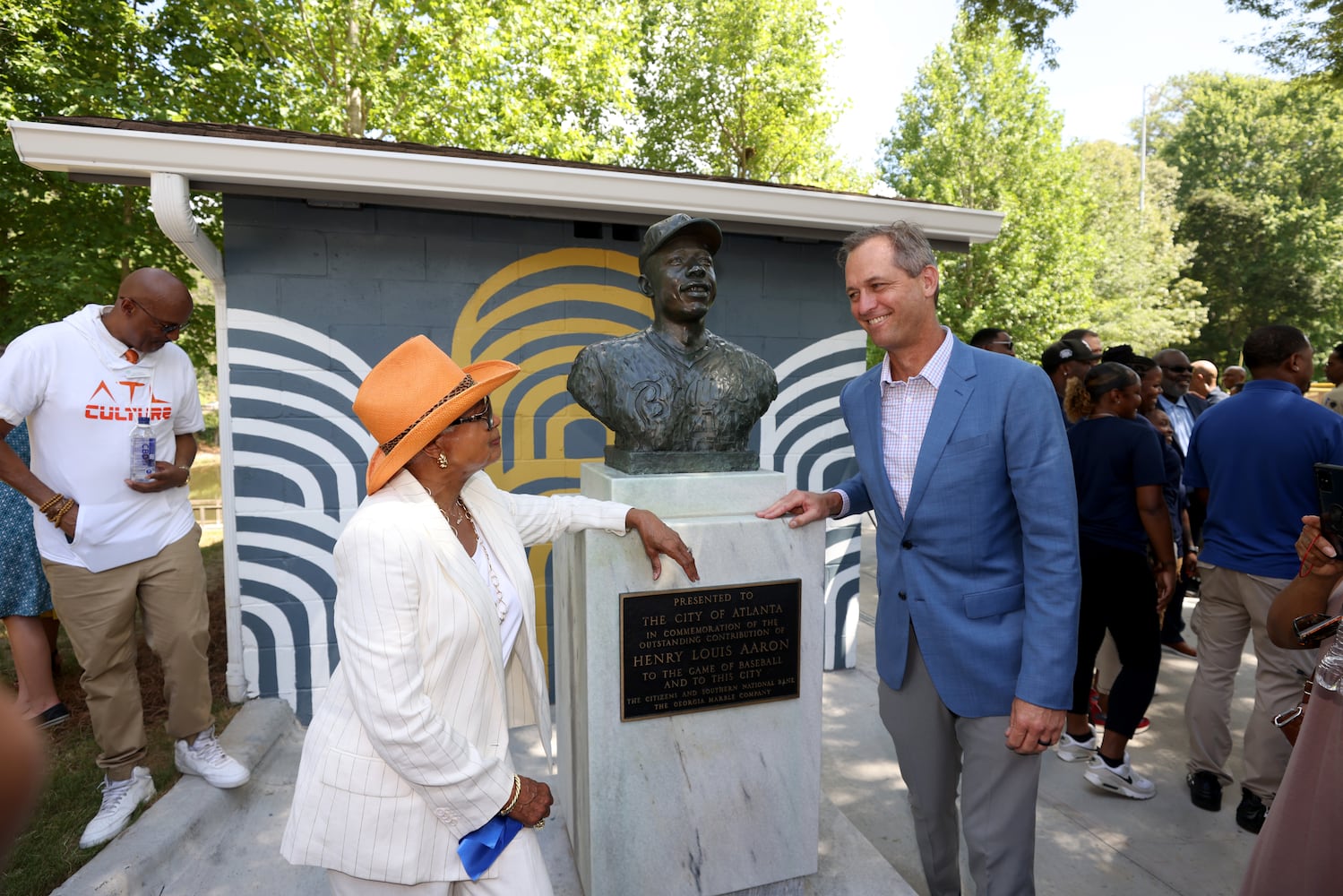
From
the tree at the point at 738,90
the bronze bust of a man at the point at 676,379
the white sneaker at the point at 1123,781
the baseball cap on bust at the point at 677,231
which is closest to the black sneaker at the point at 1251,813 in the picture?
the white sneaker at the point at 1123,781

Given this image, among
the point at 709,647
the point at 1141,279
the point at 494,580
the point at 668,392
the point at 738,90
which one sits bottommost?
the point at 709,647

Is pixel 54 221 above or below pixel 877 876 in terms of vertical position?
above

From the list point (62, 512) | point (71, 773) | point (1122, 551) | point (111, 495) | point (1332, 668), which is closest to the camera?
point (1332, 668)

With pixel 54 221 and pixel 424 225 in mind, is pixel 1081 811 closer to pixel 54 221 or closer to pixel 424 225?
pixel 424 225

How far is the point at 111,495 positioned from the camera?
9.71 feet

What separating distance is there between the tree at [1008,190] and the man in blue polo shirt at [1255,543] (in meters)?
16.8

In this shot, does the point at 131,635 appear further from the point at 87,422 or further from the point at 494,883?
the point at 494,883

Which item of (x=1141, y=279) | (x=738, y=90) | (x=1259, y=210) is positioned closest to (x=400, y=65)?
(x=738, y=90)

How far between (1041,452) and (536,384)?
3.19 meters

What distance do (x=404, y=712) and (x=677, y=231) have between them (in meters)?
1.83

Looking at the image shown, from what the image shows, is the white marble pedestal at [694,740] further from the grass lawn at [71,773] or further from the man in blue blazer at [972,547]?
the grass lawn at [71,773]

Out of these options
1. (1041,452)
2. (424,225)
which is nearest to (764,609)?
(1041,452)

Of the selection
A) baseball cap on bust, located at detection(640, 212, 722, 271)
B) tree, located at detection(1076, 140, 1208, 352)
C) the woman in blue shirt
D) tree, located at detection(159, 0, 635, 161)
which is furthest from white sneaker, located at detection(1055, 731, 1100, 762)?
tree, located at detection(1076, 140, 1208, 352)

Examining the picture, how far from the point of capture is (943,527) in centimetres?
217
